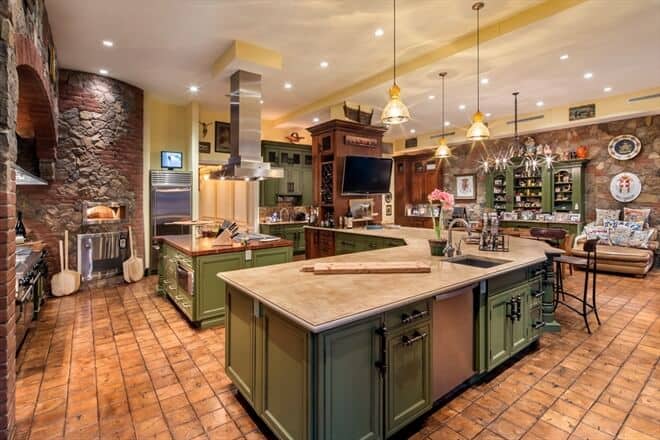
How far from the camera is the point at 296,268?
2.47 m

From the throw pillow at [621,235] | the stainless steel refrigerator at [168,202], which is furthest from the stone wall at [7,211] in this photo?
the throw pillow at [621,235]

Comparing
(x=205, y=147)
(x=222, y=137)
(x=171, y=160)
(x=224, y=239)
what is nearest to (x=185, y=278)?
(x=224, y=239)

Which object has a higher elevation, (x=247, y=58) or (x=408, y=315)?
(x=247, y=58)

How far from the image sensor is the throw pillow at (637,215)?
629cm

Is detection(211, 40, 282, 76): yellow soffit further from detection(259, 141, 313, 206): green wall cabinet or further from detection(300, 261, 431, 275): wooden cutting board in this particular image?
detection(259, 141, 313, 206): green wall cabinet

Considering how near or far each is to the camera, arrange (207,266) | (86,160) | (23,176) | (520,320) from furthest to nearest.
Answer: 1. (86,160)
2. (207,266)
3. (23,176)
4. (520,320)

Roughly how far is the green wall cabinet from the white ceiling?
7.24 feet

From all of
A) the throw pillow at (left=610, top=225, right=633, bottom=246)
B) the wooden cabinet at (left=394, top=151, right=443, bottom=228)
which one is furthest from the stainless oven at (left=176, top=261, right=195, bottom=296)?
the throw pillow at (left=610, top=225, right=633, bottom=246)

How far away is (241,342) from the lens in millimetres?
2145

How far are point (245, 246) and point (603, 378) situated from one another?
3.54m

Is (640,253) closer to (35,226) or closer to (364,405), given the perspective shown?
(364,405)

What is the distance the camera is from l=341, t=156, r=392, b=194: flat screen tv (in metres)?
5.77

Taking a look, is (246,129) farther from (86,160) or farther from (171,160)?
(86,160)

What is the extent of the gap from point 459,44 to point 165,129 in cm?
546
